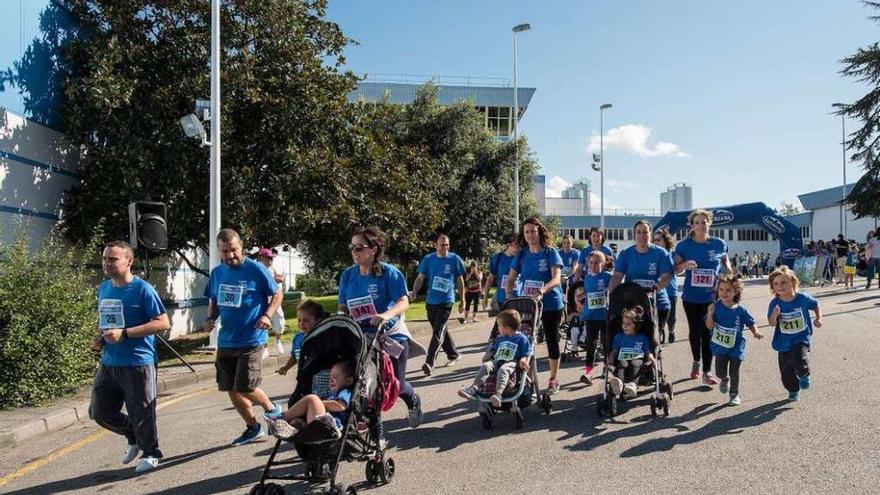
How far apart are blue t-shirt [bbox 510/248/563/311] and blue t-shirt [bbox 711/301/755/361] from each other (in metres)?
1.68

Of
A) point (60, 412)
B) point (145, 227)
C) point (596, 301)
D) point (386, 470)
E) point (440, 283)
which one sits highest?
point (145, 227)

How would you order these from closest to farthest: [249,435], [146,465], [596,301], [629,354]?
[146,465]
[249,435]
[629,354]
[596,301]

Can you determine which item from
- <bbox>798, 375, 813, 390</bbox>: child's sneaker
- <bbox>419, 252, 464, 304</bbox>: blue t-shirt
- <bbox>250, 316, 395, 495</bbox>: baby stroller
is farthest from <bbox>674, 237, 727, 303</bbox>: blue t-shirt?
<bbox>250, 316, 395, 495</bbox>: baby stroller

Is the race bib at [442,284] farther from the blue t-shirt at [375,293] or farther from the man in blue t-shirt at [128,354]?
the man in blue t-shirt at [128,354]

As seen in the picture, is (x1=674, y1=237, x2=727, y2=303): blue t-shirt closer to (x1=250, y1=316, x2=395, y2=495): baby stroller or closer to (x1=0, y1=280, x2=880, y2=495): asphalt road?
(x1=0, y1=280, x2=880, y2=495): asphalt road

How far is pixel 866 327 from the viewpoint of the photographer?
11.9 metres

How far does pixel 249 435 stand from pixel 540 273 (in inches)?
143

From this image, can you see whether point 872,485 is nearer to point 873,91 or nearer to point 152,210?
point 152,210

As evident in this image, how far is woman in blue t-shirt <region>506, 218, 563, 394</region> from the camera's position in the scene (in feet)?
24.9

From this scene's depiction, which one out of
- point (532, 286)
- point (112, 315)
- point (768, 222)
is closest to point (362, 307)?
point (112, 315)

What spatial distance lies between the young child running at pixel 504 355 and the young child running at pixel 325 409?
1731mm

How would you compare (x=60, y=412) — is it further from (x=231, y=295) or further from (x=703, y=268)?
(x=703, y=268)

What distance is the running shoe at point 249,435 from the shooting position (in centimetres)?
607

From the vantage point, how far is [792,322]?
683 cm
